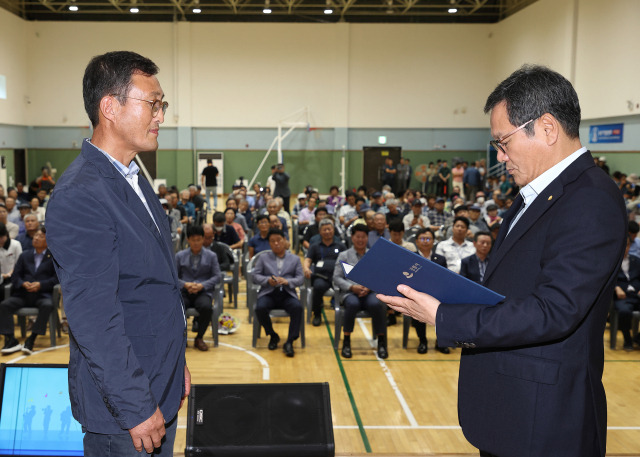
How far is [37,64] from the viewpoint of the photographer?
918 inches

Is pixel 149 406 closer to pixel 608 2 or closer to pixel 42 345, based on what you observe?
pixel 42 345

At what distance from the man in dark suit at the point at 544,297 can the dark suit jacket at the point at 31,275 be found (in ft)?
19.0

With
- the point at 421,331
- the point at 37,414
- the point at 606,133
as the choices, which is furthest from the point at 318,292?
the point at 606,133

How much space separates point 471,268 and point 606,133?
12.0 metres

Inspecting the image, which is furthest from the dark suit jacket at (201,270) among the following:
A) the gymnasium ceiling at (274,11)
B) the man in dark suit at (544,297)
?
the gymnasium ceiling at (274,11)

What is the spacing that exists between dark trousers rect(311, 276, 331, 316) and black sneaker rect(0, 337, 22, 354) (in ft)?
11.2

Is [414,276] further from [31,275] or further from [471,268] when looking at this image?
[31,275]

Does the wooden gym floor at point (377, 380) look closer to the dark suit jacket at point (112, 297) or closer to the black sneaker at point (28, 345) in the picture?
the black sneaker at point (28, 345)

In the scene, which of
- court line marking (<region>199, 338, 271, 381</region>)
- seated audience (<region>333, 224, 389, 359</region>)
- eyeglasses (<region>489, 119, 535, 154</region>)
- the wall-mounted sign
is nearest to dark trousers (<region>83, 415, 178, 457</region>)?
eyeglasses (<region>489, 119, 535, 154</region>)

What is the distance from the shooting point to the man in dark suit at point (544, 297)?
5.32ft

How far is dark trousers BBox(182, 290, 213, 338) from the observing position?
6777 mm

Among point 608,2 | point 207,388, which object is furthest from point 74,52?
point 207,388

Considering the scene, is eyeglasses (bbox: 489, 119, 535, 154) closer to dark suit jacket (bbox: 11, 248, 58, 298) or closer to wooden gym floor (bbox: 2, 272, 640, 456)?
wooden gym floor (bbox: 2, 272, 640, 456)

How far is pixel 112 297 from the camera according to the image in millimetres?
1685
